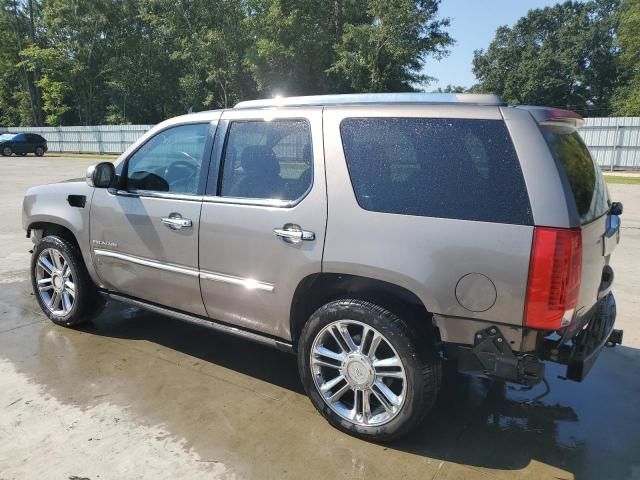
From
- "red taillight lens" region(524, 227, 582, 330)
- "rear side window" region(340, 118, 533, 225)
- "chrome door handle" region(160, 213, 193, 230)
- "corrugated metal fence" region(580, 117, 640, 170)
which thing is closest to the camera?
"red taillight lens" region(524, 227, 582, 330)

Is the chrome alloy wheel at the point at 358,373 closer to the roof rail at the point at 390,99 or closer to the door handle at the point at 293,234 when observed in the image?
the door handle at the point at 293,234

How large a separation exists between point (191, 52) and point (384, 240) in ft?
144

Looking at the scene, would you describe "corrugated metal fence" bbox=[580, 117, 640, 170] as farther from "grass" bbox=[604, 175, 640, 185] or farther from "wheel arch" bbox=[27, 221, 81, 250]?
"wheel arch" bbox=[27, 221, 81, 250]

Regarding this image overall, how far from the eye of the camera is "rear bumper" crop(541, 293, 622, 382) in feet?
8.61

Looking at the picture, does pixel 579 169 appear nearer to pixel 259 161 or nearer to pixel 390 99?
pixel 390 99

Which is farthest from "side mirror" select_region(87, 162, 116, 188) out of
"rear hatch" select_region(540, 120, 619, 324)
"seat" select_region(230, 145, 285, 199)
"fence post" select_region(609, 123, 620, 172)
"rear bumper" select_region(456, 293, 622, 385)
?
"fence post" select_region(609, 123, 620, 172)

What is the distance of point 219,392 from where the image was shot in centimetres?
351

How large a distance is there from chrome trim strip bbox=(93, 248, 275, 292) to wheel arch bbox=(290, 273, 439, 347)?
235 millimetres

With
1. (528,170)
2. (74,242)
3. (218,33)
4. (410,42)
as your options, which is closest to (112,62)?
(218,33)

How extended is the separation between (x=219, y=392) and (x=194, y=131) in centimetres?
186

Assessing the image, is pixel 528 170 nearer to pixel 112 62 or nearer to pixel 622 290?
pixel 622 290

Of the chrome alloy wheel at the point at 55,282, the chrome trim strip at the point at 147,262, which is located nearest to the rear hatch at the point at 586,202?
the chrome trim strip at the point at 147,262

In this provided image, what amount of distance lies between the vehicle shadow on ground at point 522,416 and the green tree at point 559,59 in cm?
5977

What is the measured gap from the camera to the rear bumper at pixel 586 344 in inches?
103
